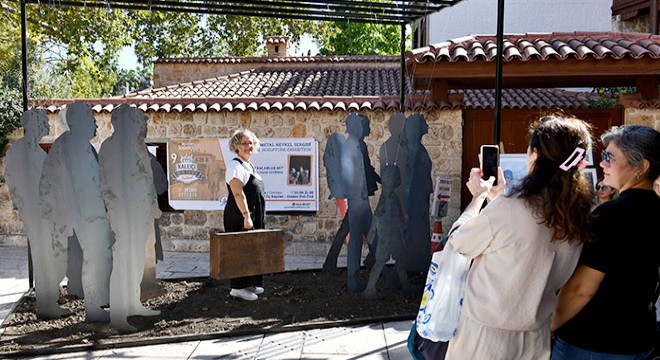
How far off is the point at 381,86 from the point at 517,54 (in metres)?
6.69

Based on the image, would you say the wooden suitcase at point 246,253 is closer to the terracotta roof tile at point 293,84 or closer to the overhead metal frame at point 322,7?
the overhead metal frame at point 322,7

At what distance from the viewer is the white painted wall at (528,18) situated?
17.5 meters

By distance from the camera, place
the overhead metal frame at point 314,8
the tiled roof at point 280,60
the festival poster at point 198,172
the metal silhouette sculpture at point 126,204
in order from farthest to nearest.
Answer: the tiled roof at point 280,60
the festival poster at point 198,172
the overhead metal frame at point 314,8
the metal silhouette sculpture at point 126,204

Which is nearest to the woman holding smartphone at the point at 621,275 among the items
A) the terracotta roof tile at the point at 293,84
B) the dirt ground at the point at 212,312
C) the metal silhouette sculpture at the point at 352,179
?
the dirt ground at the point at 212,312

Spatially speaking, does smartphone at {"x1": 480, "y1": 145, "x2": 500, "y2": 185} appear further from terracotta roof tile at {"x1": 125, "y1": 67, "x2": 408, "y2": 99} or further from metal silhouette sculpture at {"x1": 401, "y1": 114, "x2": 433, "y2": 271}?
terracotta roof tile at {"x1": 125, "y1": 67, "x2": 408, "y2": 99}

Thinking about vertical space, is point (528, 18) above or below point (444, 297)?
above

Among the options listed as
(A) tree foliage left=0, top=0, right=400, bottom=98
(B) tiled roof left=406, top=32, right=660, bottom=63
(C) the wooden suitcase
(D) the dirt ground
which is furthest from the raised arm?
(A) tree foliage left=0, top=0, right=400, bottom=98

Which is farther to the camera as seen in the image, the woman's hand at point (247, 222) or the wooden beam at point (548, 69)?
the wooden beam at point (548, 69)

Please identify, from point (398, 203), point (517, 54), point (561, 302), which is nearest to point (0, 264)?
point (398, 203)

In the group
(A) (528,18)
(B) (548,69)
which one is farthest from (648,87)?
(A) (528,18)

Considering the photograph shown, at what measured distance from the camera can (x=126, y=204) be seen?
5281mm

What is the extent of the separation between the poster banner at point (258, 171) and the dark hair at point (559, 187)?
7.14 meters

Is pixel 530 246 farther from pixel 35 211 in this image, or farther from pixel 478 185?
pixel 35 211

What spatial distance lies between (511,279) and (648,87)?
287 inches
